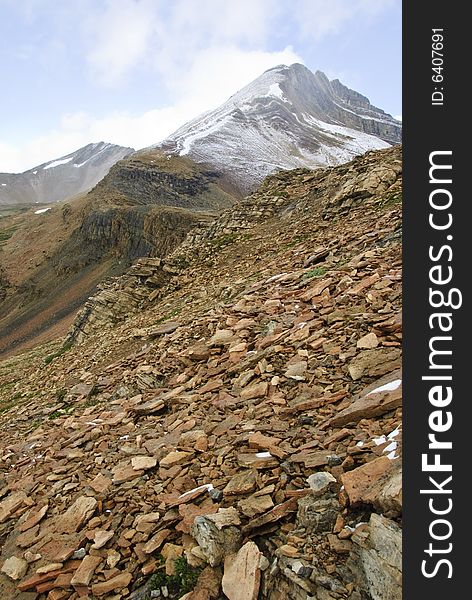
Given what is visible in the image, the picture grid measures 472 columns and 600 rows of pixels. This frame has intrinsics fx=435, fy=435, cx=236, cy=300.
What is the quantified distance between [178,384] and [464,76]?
20.7 feet

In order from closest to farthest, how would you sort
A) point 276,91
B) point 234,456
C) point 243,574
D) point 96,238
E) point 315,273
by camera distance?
point 243,574
point 234,456
point 315,273
point 96,238
point 276,91

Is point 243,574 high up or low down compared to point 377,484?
down

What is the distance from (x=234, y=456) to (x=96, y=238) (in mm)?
54041

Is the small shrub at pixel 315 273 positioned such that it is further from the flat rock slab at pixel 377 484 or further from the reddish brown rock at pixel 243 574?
the reddish brown rock at pixel 243 574

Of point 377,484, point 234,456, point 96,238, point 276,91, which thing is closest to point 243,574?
point 377,484

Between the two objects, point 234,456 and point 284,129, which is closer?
point 234,456

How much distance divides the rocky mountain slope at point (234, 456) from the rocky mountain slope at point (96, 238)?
2927 centimetres

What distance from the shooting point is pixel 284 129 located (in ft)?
362

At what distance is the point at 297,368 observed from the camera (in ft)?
20.7

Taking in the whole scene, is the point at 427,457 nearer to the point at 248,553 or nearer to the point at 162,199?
the point at 248,553

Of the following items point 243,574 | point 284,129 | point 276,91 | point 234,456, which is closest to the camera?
point 243,574

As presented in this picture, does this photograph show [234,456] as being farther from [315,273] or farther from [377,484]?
[315,273]

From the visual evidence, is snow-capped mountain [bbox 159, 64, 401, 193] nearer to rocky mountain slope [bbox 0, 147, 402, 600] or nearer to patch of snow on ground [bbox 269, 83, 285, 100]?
patch of snow on ground [bbox 269, 83, 285, 100]

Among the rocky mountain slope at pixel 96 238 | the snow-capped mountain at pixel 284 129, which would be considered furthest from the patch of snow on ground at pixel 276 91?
the rocky mountain slope at pixel 96 238
